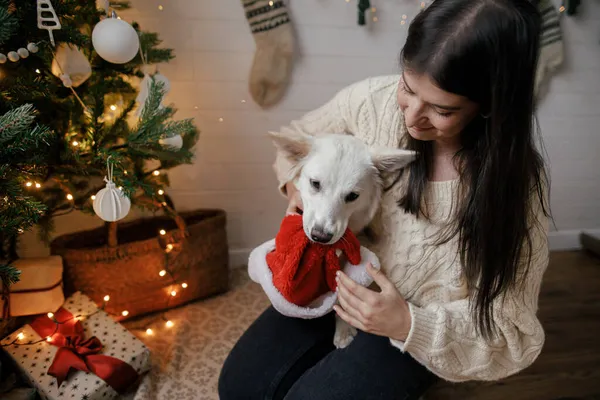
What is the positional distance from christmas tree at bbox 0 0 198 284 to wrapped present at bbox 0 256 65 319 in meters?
0.10

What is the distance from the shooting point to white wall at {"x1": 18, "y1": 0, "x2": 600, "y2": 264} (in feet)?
5.93

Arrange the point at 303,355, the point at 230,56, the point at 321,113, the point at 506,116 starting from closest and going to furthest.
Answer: the point at 506,116 < the point at 303,355 < the point at 321,113 < the point at 230,56

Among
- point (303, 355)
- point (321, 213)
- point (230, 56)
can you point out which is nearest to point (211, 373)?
point (303, 355)

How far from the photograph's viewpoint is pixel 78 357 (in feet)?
4.61

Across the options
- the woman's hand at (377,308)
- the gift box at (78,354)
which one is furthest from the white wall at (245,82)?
the woman's hand at (377,308)

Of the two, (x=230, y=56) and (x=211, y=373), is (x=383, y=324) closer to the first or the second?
(x=211, y=373)

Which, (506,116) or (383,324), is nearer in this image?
(506,116)

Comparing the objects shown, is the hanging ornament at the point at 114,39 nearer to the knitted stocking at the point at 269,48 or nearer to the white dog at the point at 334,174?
the white dog at the point at 334,174

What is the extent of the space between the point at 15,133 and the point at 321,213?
0.72 metres

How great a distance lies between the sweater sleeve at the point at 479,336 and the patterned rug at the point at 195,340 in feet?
2.86

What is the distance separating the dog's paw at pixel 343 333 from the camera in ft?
3.98

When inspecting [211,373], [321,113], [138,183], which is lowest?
[211,373]

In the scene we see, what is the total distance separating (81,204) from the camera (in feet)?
5.07

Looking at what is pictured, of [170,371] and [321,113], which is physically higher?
[321,113]
